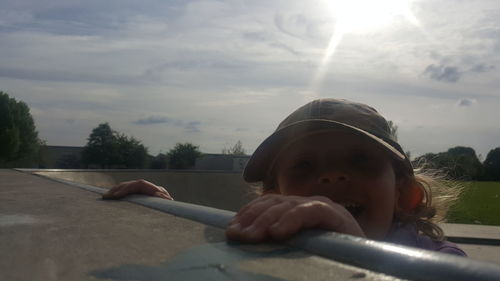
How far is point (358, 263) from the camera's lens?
32.4 inches

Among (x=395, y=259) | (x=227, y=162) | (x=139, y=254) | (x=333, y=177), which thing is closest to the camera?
(x=395, y=259)

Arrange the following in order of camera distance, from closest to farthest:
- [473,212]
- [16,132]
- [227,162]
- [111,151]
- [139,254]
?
[139,254]
[473,212]
[227,162]
[16,132]
[111,151]

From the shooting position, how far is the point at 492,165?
80750 mm

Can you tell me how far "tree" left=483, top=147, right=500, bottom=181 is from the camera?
258ft

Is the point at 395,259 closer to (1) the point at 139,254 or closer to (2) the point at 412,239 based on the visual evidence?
(1) the point at 139,254

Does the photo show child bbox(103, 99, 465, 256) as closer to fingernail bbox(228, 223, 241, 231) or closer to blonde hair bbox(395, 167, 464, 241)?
blonde hair bbox(395, 167, 464, 241)

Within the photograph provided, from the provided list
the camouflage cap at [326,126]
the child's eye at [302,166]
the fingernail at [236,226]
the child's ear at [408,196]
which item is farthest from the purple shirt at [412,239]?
the fingernail at [236,226]

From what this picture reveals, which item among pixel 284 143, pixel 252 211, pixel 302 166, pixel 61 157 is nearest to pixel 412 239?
pixel 302 166

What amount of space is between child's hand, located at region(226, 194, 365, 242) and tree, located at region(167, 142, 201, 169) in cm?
5657

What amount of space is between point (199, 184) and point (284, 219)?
9.26 meters

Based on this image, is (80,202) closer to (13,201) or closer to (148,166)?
(13,201)

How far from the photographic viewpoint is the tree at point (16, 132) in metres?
46.5

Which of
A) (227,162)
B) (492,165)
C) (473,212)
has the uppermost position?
(492,165)

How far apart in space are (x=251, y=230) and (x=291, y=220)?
3.1 inches
